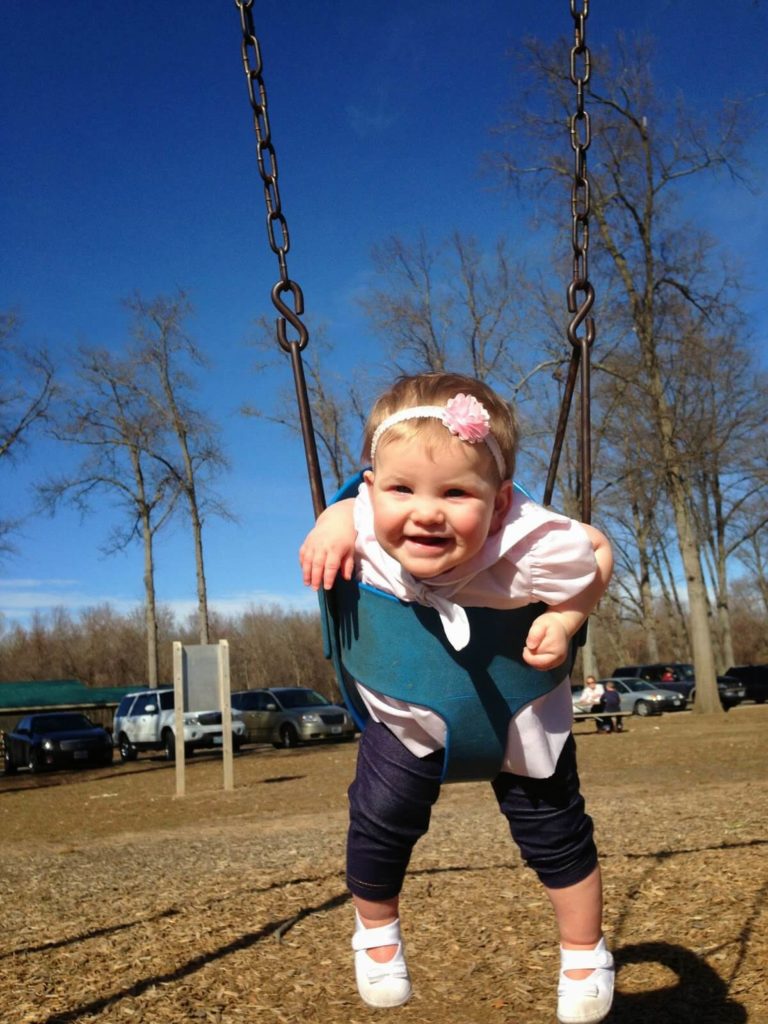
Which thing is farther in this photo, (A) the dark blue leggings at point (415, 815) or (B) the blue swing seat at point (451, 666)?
(A) the dark blue leggings at point (415, 815)

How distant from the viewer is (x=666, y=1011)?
3.77m

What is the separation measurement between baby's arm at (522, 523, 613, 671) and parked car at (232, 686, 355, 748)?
20929 millimetres

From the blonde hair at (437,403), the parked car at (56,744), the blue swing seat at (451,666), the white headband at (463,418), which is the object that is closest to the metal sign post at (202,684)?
the parked car at (56,744)

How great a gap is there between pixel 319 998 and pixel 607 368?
19513 mm

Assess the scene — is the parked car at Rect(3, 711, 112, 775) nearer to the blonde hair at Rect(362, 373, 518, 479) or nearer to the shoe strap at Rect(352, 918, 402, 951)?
the shoe strap at Rect(352, 918, 402, 951)

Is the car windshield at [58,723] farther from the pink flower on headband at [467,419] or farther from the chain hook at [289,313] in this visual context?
the pink flower on headband at [467,419]

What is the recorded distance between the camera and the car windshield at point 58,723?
819 inches

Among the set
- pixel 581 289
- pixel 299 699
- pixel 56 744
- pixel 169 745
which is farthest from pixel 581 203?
pixel 299 699

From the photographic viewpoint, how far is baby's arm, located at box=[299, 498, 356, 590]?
7.34 ft

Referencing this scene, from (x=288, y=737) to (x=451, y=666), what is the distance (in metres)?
22.0

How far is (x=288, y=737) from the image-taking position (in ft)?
77.1

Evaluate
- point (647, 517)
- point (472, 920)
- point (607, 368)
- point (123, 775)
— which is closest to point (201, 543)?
point (123, 775)

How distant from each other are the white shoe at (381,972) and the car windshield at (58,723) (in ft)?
64.9

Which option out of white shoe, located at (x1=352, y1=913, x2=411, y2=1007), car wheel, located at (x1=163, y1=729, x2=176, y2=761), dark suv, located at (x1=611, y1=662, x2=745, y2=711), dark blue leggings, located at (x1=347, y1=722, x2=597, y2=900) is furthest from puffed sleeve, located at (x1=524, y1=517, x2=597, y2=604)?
dark suv, located at (x1=611, y1=662, x2=745, y2=711)
